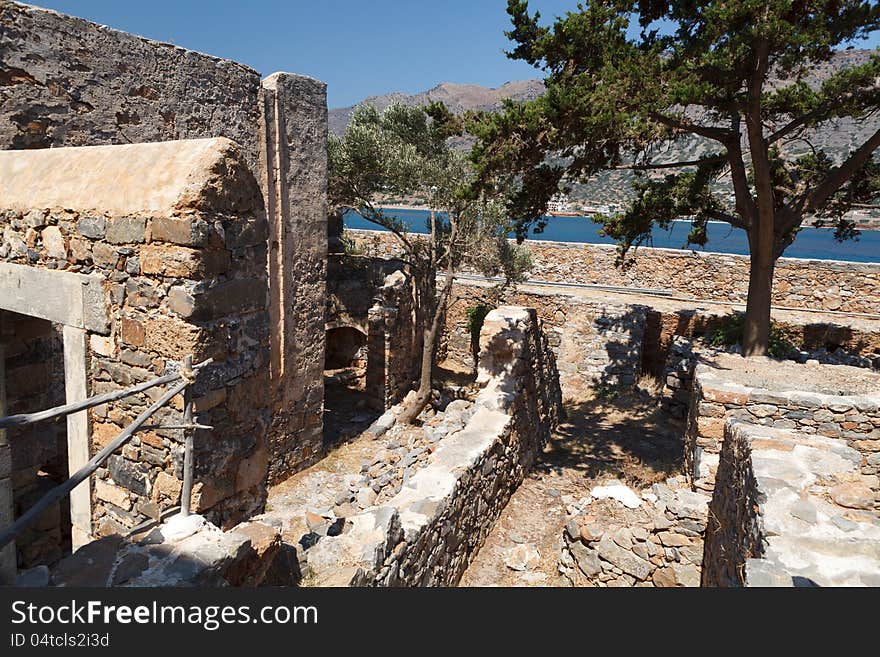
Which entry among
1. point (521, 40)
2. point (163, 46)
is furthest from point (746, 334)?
point (163, 46)

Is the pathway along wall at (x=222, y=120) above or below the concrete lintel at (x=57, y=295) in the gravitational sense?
above

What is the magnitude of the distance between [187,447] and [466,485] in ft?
12.7

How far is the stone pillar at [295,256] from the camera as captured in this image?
30.1 ft

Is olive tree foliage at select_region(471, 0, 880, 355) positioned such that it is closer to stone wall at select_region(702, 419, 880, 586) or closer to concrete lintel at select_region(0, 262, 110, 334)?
stone wall at select_region(702, 419, 880, 586)

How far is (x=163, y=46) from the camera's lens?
7.27 metres

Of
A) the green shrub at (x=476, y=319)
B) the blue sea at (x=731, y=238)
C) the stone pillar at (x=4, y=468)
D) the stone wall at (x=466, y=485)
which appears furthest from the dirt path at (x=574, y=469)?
the blue sea at (x=731, y=238)

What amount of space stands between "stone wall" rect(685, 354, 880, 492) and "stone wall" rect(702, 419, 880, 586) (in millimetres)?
1127

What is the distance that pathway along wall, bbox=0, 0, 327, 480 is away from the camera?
19.3ft

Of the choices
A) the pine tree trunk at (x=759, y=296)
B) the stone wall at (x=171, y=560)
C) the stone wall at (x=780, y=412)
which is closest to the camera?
the stone wall at (x=171, y=560)

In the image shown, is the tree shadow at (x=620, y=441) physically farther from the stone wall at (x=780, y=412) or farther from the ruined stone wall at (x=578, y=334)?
the ruined stone wall at (x=578, y=334)

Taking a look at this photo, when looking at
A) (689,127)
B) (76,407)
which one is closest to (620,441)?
(689,127)

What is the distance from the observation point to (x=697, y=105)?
323 inches

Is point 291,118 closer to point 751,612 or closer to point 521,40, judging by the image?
point 521,40

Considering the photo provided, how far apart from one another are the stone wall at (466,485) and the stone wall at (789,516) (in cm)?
265
